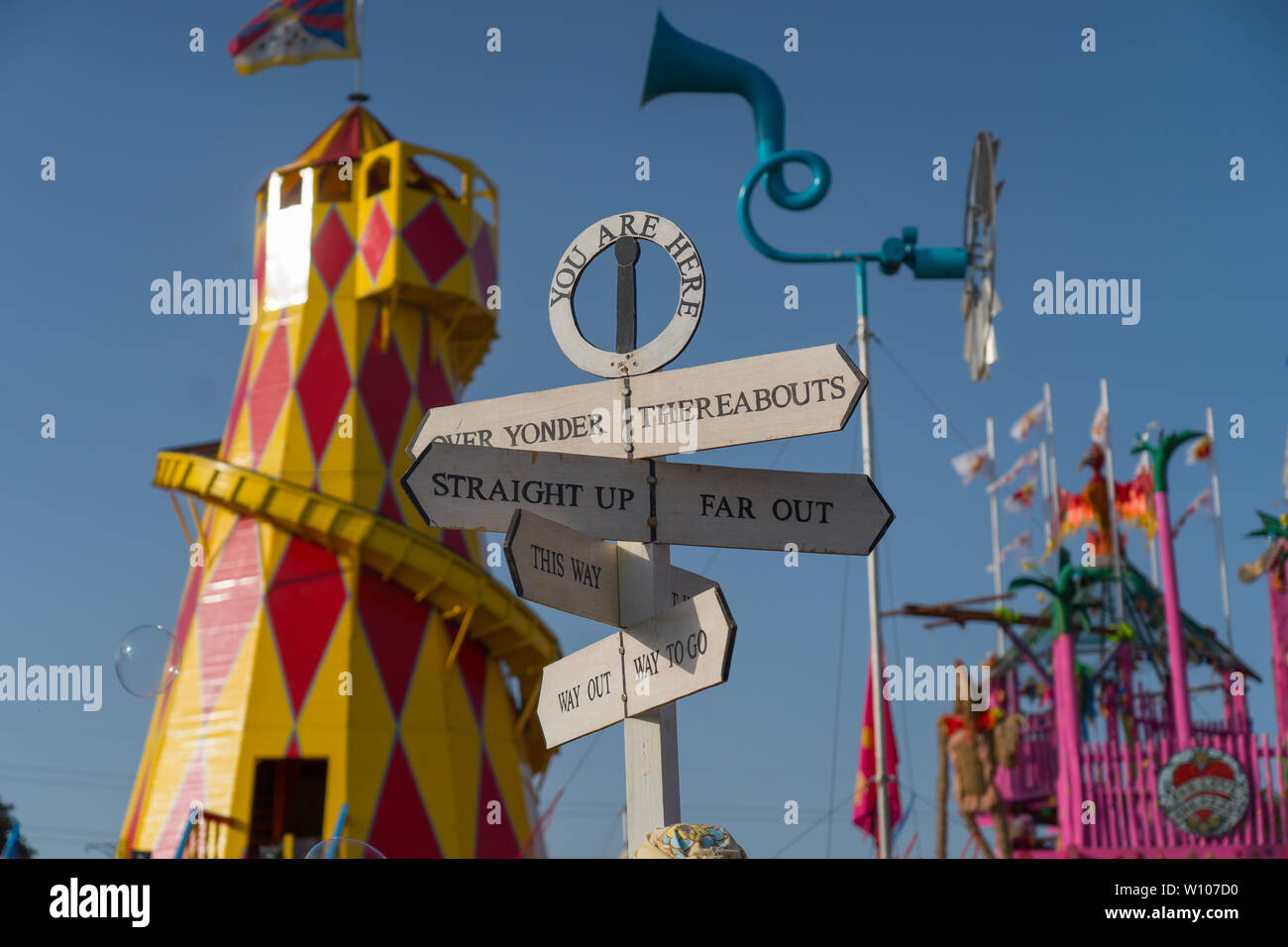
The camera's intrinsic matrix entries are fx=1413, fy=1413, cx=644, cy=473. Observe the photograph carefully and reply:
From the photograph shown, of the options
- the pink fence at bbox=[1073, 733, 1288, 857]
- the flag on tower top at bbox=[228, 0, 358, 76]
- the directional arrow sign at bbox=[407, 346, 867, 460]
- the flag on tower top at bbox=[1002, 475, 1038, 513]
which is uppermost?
the flag on tower top at bbox=[228, 0, 358, 76]

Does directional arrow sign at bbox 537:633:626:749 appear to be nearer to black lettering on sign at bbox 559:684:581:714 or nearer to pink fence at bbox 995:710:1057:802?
black lettering on sign at bbox 559:684:581:714

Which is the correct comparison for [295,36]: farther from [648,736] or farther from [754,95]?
[648,736]

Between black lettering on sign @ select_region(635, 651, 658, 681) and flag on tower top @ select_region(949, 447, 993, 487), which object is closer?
black lettering on sign @ select_region(635, 651, 658, 681)

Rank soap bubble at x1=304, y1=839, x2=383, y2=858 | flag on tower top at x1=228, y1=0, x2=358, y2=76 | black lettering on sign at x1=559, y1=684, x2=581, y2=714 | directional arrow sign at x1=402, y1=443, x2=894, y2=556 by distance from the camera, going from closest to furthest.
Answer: directional arrow sign at x1=402, y1=443, x2=894, y2=556, black lettering on sign at x1=559, y1=684, x2=581, y2=714, soap bubble at x1=304, y1=839, x2=383, y2=858, flag on tower top at x1=228, y1=0, x2=358, y2=76

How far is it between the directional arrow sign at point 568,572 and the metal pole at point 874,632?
37.1 ft

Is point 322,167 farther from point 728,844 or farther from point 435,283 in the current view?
point 728,844

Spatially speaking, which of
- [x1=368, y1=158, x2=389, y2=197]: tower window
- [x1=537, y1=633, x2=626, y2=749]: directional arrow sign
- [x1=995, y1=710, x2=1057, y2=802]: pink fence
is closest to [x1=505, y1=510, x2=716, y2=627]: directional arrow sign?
[x1=537, y1=633, x2=626, y2=749]: directional arrow sign

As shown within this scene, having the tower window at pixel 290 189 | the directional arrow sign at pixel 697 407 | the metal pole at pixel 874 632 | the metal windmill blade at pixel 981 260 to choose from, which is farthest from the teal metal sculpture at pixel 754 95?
the directional arrow sign at pixel 697 407

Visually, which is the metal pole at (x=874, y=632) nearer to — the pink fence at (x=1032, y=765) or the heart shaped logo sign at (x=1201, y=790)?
Result: the heart shaped logo sign at (x=1201, y=790)

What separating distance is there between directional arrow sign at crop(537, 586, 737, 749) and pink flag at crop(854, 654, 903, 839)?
1410 cm

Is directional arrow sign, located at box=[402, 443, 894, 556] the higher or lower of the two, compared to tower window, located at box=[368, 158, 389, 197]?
lower

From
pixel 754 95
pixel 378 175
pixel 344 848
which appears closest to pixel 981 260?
pixel 754 95

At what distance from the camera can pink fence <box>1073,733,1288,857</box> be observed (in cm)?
1891
